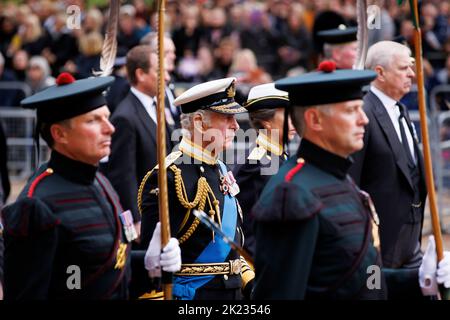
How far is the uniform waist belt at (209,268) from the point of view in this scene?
21.9 ft

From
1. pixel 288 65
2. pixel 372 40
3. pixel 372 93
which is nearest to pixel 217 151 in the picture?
pixel 372 93

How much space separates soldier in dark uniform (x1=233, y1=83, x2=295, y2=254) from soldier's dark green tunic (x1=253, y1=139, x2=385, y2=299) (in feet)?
7.07

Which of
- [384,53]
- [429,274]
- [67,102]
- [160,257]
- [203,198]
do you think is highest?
[384,53]

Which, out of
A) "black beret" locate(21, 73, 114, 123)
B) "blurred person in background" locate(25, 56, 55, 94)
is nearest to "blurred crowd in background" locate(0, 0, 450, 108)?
"blurred person in background" locate(25, 56, 55, 94)

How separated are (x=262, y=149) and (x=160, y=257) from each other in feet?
7.08

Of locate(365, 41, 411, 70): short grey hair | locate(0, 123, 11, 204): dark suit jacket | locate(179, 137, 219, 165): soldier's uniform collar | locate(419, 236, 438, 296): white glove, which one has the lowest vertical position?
locate(419, 236, 438, 296): white glove

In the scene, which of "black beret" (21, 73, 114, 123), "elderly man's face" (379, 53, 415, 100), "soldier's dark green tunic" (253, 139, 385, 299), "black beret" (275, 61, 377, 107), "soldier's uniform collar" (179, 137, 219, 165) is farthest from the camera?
"elderly man's face" (379, 53, 415, 100)

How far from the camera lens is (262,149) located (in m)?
7.66

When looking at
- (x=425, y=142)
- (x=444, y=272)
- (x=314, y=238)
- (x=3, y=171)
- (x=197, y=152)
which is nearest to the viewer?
(x=314, y=238)

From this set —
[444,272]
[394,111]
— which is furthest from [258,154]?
[444,272]

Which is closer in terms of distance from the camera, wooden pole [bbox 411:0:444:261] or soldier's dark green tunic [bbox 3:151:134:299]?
soldier's dark green tunic [bbox 3:151:134:299]

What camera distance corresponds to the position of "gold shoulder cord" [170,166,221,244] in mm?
6664

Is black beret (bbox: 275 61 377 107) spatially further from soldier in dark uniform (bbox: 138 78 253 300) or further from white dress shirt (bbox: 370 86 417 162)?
white dress shirt (bbox: 370 86 417 162)

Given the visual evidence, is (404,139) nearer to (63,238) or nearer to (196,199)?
(196,199)
